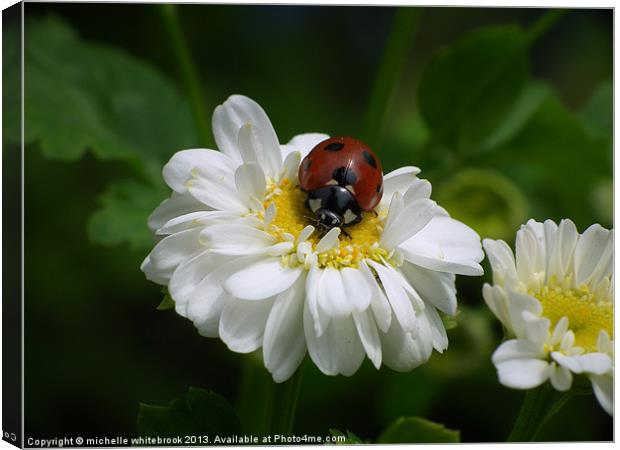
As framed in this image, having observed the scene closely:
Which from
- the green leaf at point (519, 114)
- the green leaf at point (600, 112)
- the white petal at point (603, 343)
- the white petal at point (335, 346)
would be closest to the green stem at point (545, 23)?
the green leaf at point (519, 114)

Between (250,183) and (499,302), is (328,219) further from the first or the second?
(499,302)

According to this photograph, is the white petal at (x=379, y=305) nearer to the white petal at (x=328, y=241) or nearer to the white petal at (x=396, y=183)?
the white petal at (x=328, y=241)

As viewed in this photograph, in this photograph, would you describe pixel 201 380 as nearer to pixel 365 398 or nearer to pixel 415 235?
pixel 365 398

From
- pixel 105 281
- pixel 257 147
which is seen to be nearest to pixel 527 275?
pixel 257 147

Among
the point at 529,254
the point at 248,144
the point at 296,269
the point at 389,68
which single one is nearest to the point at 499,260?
the point at 529,254

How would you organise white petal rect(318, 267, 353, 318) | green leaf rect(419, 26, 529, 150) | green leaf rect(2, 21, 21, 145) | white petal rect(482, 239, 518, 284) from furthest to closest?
green leaf rect(419, 26, 529, 150), green leaf rect(2, 21, 21, 145), white petal rect(482, 239, 518, 284), white petal rect(318, 267, 353, 318)

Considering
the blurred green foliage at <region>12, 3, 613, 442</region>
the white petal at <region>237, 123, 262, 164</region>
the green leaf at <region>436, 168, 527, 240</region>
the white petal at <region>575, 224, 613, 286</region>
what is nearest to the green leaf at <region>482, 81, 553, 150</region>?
the blurred green foliage at <region>12, 3, 613, 442</region>

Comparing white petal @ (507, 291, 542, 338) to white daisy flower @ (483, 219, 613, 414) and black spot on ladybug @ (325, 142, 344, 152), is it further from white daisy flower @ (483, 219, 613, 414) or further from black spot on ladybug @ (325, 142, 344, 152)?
black spot on ladybug @ (325, 142, 344, 152)
